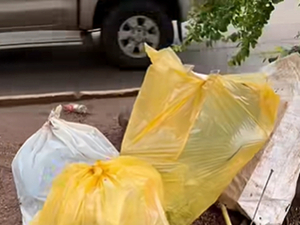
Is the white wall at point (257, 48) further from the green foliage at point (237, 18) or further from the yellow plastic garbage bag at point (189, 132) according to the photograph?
the yellow plastic garbage bag at point (189, 132)

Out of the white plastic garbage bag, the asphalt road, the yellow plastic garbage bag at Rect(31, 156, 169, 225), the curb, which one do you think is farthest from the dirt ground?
the asphalt road

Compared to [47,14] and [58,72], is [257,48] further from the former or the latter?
[47,14]

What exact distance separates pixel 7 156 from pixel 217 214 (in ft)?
4.49

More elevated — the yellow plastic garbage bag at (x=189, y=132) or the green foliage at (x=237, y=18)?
the green foliage at (x=237, y=18)

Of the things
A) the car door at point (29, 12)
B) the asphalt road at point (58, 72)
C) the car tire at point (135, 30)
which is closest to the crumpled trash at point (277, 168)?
the asphalt road at point (58, 72)

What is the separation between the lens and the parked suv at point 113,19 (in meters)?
5.31

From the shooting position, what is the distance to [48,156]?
2682 mm

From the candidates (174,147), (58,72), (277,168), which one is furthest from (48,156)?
(58,72)

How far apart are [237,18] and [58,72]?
324 centimetres

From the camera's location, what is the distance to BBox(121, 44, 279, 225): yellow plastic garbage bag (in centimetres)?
245

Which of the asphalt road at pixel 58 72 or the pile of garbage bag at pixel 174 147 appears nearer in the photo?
the pile of garbage bag at pixel 174 147

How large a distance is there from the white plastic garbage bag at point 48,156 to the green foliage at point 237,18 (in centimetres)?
71

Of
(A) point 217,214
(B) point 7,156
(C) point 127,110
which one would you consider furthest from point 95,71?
(A) point 217,214

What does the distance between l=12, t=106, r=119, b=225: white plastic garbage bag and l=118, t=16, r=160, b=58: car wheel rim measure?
107 inches
